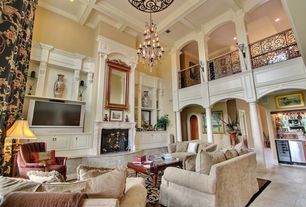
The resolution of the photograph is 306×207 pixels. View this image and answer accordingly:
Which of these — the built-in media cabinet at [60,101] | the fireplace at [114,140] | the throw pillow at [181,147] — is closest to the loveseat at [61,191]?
the built-in media cabinet at [60,101]

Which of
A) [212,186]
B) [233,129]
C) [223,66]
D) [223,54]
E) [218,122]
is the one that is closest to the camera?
[212,186]

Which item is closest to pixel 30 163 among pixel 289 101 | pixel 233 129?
pixel 233 129

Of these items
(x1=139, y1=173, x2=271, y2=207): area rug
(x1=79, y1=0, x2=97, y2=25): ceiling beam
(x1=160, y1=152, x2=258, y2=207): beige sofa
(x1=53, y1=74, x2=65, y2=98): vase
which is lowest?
(x1=139, y1=173, x2=271, y2=207): area rug

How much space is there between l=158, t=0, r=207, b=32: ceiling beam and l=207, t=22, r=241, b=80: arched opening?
1892 millimetres

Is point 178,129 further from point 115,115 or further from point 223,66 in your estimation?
point 223,66

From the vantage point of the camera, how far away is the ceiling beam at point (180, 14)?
18.0 ft

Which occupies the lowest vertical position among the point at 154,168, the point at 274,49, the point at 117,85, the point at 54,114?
the point at 154,168

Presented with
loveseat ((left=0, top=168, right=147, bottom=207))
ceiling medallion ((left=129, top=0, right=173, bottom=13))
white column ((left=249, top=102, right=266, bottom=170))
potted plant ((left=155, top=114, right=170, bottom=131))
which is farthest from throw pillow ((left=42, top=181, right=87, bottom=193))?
potted plant ((left=155, top=114, right=170, bottom=131))

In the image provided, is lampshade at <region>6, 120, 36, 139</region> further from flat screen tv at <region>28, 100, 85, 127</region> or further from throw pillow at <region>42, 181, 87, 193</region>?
flat screen tv at <region>28, 100, 85, 127</region>

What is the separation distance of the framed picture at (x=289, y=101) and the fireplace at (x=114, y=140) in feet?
19.4

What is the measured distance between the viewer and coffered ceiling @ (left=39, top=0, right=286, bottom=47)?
5.44m

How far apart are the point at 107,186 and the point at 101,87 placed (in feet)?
16.0

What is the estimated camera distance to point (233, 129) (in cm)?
765

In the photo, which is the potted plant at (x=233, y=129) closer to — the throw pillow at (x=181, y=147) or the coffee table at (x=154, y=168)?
the throw pillow at (x=181, y=147)
